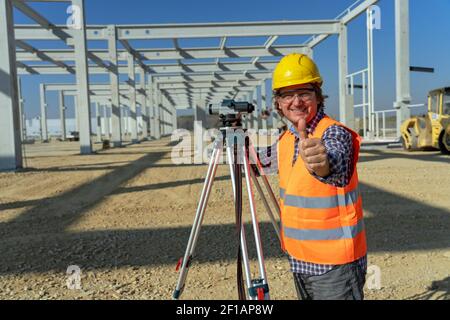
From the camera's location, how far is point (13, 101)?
10281 millimetres

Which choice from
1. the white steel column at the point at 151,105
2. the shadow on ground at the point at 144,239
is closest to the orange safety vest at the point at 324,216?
the shadow on ground at the point at 144,239

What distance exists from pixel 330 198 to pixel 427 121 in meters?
13.7

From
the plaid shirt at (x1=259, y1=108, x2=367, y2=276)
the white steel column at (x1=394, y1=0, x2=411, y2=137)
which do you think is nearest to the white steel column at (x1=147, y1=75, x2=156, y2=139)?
the white steel column at (x1=394, y1=0, x2=411, y2=137)

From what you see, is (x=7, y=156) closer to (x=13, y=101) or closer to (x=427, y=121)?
(x=13, y=101)

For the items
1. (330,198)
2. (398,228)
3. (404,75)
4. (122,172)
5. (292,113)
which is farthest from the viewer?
(404,75)

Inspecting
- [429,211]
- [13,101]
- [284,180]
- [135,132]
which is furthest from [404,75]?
[135,132]

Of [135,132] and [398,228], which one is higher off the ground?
[135,132]

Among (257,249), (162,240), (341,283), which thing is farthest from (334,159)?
(162,240)

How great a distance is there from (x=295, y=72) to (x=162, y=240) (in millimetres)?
3166

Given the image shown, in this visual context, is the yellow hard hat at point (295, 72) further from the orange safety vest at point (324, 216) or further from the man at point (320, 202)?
the orange safety vest at point (324, 216)

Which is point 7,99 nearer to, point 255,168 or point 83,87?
point 83,87

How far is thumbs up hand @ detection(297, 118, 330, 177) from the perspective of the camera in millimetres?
1350

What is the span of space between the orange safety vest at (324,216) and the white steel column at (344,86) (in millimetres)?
16163

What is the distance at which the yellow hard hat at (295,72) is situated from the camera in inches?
64.7
